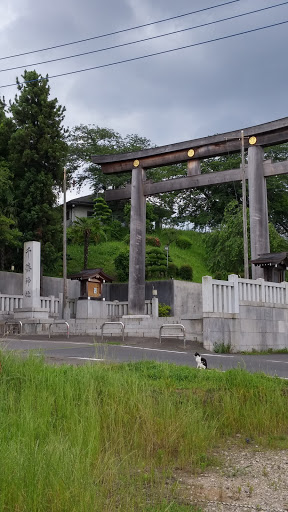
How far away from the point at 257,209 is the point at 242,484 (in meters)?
15.9

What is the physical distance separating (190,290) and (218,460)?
2409 centimetres

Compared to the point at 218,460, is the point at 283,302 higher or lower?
higher

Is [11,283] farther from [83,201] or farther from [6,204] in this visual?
[83,201]

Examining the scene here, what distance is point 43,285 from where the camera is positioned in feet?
90.3

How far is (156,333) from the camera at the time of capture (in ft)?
61.5

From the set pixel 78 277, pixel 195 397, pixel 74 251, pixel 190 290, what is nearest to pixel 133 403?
pixel 195 397

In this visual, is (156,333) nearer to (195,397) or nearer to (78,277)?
(78,277)

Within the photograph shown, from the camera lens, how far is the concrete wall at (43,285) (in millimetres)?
25688

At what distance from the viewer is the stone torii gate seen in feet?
64.6

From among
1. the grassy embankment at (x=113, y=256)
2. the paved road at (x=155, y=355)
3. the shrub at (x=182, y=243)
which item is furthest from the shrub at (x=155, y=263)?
the paved road at (x=155, y=355)

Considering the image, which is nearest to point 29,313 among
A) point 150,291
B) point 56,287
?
point 56,287

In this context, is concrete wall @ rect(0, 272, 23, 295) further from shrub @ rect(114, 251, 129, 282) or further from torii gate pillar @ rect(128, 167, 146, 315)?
shrub @ rect(114, 251, 129, 282)

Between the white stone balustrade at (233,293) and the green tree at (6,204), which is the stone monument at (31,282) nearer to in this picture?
the green tree at (6,204)

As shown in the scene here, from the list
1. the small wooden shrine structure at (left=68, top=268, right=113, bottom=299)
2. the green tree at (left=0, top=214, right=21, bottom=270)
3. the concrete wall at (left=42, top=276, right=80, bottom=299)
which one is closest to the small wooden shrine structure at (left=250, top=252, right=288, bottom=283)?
the small wooden shrine structure at (left=68, top=268, right=113, bottom=299)
